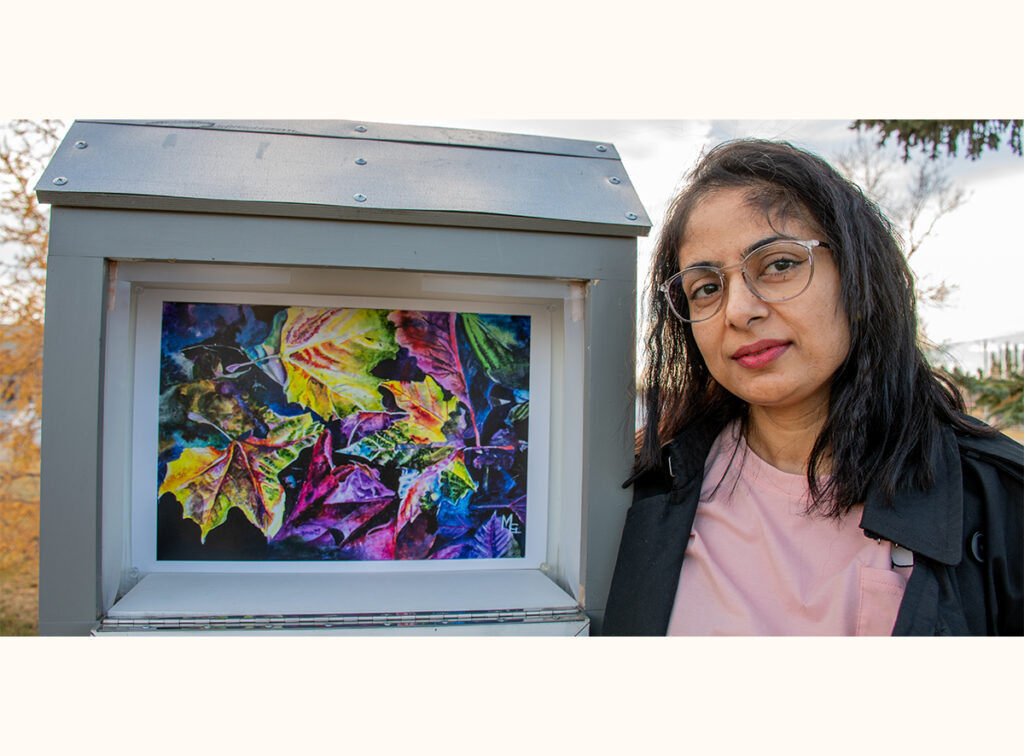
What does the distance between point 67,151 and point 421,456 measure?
1117mm

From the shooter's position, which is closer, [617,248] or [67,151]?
[67,151]

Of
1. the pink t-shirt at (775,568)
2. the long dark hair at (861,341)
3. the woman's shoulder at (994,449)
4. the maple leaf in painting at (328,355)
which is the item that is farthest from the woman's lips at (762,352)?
the maple leaf in painting at (328,355)

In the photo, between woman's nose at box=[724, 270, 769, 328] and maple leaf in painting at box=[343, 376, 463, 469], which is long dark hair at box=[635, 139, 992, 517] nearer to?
woman's nose at box=[724, 270, 769, 328]

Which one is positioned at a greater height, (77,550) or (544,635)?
(77,550)

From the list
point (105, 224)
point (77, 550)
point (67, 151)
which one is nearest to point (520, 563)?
point (77, 550)

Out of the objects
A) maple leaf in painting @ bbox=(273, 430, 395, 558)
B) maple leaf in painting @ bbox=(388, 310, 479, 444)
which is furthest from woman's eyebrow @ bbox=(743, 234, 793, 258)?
maple leaf in painting @ bbox=(273, 430, 395, 558)

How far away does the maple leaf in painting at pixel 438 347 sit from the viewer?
156cm

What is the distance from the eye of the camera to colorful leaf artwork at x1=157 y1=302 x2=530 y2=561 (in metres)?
1.50

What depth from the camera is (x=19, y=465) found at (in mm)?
3135

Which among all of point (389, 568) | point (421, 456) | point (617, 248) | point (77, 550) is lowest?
point (389, 568)

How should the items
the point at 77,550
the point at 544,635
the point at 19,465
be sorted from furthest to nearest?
the point at 19,465
the point at 544,635
the point at 77,550

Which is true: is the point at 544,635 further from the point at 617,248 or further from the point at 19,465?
the point at 19,465

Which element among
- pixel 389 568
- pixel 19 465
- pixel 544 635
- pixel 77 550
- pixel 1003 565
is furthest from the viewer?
pixel 19 465

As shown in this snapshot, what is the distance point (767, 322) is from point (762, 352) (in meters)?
0.07
